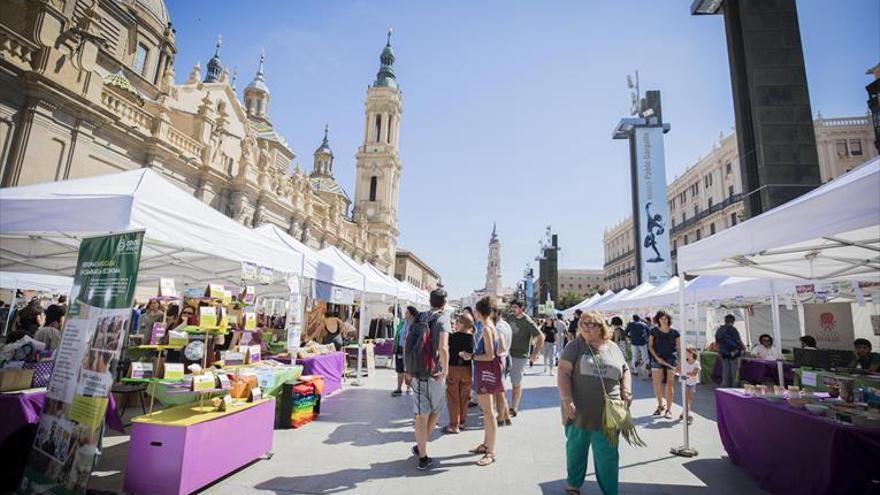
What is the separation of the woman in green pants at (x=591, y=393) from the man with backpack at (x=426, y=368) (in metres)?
1.40

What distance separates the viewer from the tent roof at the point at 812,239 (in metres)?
2.94

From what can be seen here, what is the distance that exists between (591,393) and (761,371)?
874cm

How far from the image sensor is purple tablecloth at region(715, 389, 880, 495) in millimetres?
3119

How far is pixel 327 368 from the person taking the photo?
8305mm

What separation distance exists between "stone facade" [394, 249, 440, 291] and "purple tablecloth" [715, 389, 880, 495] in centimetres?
5665

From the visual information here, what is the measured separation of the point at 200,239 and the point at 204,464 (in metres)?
2.58

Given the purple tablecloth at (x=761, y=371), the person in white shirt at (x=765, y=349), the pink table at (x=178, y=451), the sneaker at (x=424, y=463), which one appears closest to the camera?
the pink table at (x=178, y=451)

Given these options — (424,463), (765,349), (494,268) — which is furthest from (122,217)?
(494,268)

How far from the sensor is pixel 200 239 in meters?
4.87

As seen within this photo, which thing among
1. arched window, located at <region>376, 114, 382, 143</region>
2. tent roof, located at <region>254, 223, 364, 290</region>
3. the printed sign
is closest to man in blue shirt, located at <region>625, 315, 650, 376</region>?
the printed sign

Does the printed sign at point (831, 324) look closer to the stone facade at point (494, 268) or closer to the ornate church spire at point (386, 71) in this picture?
the ornate church spire at point (386, 71)

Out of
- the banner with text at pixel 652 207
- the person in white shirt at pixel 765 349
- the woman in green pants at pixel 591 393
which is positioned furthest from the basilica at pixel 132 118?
the banner with text at pixel 652 207

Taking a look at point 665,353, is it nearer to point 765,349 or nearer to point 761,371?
point 761,371

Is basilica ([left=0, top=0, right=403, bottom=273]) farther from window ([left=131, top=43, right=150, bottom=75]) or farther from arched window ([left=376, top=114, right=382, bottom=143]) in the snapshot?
arched window ([left=376, top=114, right=382, bottom=143])
